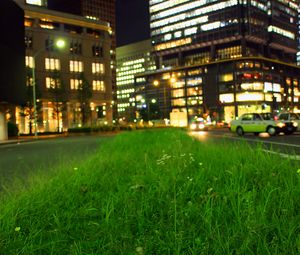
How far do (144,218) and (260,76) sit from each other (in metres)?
140

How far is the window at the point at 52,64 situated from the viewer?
263 ft

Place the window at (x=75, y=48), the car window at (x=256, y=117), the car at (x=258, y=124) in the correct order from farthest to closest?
1. the window at (x=75, y=48)
2. the car window at (x=256, y=117)
3. the car at (x=258, y=124)

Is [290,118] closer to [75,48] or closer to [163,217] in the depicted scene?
[163,217]

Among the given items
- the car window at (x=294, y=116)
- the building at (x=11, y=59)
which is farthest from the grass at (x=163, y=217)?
the building at (x=11, y=59)

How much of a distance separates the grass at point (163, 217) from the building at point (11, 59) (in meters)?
35.4

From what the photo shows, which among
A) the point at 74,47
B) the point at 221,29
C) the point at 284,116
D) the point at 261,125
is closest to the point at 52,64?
the point at 74,47

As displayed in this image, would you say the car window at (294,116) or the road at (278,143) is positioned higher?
the car window at (294,116)

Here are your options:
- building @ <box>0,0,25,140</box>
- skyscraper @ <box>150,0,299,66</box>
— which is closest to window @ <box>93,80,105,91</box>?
building @ <box>0,0,25,140</box>

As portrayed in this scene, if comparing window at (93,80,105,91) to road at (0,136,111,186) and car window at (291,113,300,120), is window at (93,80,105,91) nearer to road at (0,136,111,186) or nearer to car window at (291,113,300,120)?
car window at (291,113,300,120)

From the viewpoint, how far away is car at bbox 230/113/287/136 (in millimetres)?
28484

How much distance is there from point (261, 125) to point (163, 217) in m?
27.3

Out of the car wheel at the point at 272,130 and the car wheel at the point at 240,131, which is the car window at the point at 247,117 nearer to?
the car wheel at the point at 240,131

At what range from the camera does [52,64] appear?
80.9 metres

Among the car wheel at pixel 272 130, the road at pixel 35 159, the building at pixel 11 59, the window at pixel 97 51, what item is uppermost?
the window at pixel 97 51
